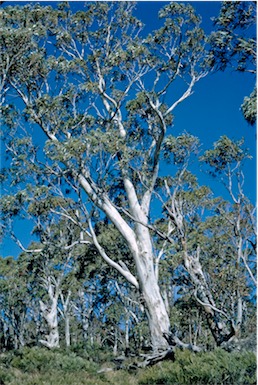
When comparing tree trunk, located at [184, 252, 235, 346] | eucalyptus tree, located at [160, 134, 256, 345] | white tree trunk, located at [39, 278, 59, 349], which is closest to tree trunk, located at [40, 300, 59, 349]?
white tree trunk, located at [39, 278, 59, 349]

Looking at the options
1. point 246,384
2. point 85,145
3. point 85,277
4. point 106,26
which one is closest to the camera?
point 246,384

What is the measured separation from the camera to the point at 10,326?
33000 millimetres

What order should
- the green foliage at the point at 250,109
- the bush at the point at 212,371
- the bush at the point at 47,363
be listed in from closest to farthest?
the bush at the point at 212,371 → the green foliage at the point at 250,109 → the bush at the point at 47,363

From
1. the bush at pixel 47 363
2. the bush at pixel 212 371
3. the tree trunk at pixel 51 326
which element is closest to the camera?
the bush at pixel 212 371

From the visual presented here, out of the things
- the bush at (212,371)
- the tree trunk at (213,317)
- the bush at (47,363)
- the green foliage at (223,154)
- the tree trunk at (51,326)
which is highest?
the green foliage at (223,154)

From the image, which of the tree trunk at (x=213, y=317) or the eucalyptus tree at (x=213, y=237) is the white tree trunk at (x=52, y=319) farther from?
the tree trunk at (x=213, y=317)

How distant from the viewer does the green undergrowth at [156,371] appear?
6.64m

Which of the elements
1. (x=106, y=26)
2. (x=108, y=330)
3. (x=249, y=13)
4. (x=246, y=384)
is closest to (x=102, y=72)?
(x=106, y=26)

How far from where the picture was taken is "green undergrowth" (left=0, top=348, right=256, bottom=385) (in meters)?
6.64

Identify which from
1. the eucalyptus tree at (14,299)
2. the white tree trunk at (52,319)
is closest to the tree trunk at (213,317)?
the white tree trunk at (52,319)

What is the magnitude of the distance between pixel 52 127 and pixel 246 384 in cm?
892

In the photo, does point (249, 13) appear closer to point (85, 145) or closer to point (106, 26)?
point (85, 145)

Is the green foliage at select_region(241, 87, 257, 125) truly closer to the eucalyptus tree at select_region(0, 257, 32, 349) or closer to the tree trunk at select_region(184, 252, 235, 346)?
the tree trunk at select_region(184, 252, 235, 346)

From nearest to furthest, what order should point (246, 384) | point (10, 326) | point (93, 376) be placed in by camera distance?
point (246, 384)
point (93, 376)
point (10, 326)
